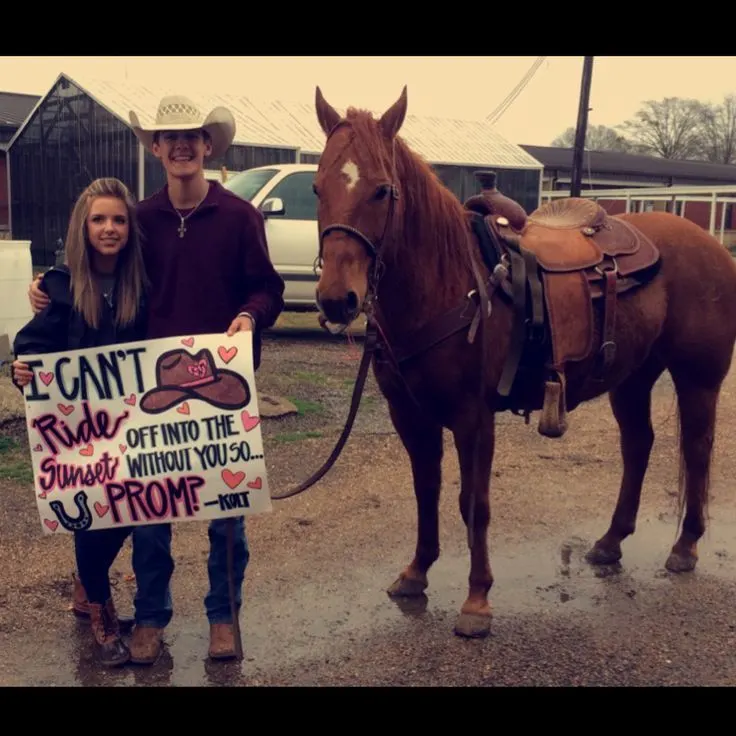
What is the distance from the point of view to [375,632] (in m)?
3.38

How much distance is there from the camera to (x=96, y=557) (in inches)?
123

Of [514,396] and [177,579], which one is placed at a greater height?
[514,396]

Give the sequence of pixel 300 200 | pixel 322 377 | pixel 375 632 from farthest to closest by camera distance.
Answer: pixel 300 200
pixel 322 377
pixel 375 632

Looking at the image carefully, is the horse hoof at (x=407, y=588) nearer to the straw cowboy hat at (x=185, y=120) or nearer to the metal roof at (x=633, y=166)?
the straw cowboy hat at (x=185, y=120)

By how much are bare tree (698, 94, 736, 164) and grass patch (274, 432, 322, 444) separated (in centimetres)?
6002

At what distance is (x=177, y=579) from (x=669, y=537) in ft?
8.73

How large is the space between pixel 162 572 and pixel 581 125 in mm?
18325

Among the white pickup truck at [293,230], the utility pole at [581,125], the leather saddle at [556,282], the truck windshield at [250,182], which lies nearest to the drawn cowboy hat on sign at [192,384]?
the leather saddle at [556,282]

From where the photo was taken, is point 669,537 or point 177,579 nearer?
point 177,579

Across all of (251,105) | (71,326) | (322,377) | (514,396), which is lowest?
(322,377)

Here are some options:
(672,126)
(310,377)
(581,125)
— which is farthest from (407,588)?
(672,126)
